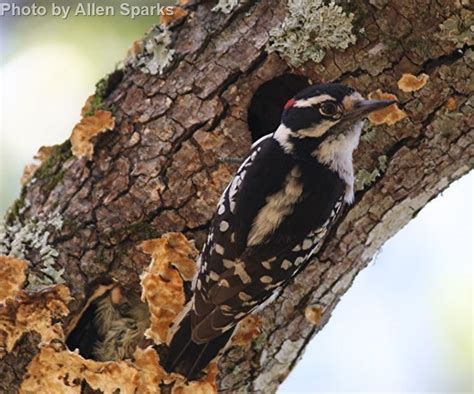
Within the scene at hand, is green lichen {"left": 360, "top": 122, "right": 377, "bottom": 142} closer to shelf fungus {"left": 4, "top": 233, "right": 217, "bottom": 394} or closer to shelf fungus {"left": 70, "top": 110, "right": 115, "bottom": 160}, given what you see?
shelf fungus {"left": 4, "top": 233, "right": 217, "bottom": 394}

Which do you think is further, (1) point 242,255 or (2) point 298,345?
(2) point 298,345

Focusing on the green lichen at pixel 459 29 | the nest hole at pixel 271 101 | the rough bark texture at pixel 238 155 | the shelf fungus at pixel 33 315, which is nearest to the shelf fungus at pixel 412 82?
the rough bark texture at pixel 238 155

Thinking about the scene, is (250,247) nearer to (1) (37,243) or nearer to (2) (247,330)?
(2) (247,330)

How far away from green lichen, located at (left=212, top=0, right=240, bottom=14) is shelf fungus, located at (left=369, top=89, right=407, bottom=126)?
27.7 inches

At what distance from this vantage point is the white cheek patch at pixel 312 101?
3.82m

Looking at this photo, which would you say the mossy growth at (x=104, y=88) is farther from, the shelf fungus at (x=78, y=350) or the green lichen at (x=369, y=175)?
the green lichen at (x=369, y=175)

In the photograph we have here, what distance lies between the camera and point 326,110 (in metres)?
3.88

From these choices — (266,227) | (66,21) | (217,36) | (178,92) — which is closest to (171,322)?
(266,227)

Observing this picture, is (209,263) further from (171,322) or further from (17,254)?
(17,254)

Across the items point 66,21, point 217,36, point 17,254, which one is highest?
point 66,21

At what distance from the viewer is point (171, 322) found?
391cm

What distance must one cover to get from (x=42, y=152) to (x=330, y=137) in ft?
4.36

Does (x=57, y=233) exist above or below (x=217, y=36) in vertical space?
below

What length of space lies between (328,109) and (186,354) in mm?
1158
